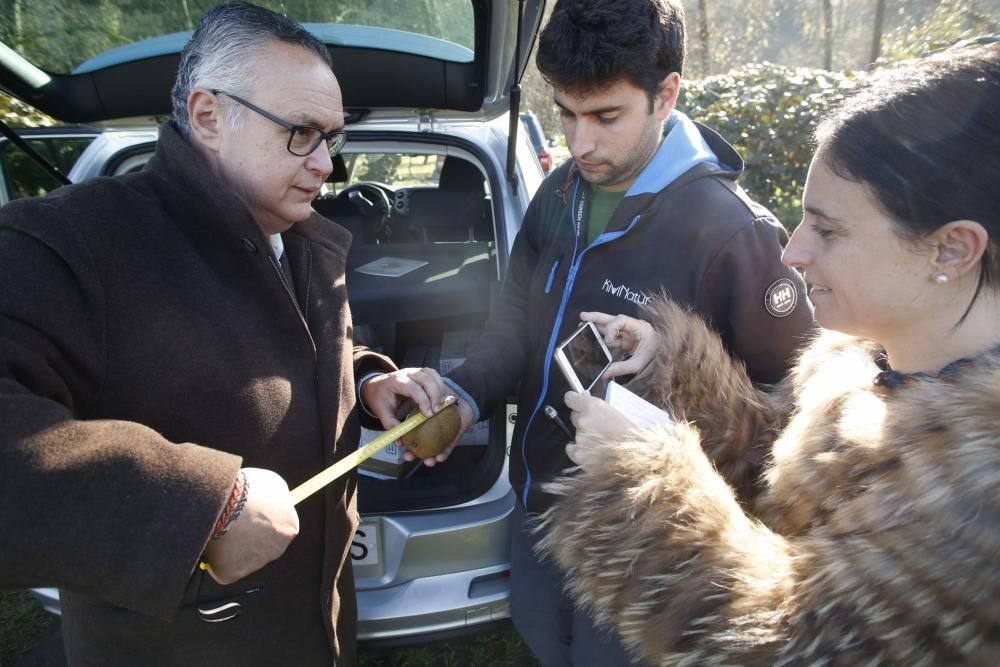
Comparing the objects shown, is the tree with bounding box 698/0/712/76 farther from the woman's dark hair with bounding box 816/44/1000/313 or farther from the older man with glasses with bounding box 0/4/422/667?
the woman's dark hair with bounding box 816/44/1000/313

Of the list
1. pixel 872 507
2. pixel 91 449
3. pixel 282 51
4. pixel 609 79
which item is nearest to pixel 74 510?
pixel 91 449

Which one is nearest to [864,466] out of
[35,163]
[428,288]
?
[428,288]

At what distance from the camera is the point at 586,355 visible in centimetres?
134

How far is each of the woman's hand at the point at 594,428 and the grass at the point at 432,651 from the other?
1.45 meters

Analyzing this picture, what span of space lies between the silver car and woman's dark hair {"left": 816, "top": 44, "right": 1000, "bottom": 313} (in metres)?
1.08

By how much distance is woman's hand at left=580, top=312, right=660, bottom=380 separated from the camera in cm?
127

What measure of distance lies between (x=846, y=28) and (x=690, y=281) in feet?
88.0

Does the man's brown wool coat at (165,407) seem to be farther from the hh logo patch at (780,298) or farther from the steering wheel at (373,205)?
the steering wheel at (373,205)

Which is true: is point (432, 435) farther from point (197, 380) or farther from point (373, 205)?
point (373, 205)

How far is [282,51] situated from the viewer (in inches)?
50.0

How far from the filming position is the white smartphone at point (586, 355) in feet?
4.30

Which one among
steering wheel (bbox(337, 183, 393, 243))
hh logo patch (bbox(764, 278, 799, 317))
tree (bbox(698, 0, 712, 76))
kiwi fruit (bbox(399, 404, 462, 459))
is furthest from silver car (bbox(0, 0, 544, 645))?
tree (bbox(698, 0, 712, 76))

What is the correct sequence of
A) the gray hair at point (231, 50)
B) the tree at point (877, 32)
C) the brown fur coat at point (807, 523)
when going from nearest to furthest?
the brown fur coat at point (807, 523) < the gray hair at point (231, 50) < the tree at point (877, 32)

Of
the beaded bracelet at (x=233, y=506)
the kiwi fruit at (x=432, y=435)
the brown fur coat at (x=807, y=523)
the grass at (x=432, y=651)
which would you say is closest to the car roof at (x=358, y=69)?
the kiwi fruit at (x=432, y=435)
